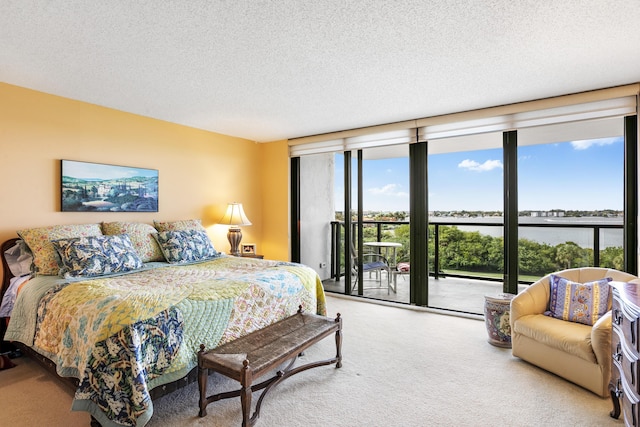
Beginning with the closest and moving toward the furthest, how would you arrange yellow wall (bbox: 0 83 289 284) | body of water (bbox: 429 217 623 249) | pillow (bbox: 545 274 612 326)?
pillow (bbox: 545 274 612 326), yellow wall (bbox: 0 83 289 284), body of water (bbox: 429 217 623 249)

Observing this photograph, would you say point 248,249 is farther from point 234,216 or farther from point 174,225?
point 174,225

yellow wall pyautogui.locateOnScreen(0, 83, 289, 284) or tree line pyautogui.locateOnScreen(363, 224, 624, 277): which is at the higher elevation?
yellow wall pyautogui.locateOnScreen(0, 83, 289, 284)

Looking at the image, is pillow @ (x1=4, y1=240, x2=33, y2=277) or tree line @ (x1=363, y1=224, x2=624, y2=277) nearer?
pillow @ (x1=4, y1=240, x2=33, y2=277)

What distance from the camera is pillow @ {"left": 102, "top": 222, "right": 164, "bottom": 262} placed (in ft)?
10.8

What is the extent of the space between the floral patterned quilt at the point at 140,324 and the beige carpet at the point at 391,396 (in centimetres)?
32

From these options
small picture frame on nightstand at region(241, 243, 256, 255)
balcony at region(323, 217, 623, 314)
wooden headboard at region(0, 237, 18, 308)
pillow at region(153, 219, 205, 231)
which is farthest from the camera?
small picture frame on nightstand at region(241, 243, 256, 255)

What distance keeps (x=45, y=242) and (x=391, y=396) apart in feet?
10.0

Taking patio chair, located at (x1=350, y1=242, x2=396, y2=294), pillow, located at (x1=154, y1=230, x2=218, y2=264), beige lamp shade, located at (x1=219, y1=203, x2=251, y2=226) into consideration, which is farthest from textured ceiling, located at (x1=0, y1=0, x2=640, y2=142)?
patio chair, located at (x1=350, y1=242, x2=396, y2=294)

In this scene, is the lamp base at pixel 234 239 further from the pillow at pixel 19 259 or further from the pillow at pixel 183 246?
the pillow at pixel 19 259

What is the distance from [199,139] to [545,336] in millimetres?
4434

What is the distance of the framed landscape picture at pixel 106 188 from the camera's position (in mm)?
3262

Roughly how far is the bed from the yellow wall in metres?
0.47

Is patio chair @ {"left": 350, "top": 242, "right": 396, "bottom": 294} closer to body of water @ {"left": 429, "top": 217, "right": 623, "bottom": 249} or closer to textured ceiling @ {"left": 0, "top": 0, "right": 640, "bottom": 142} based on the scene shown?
body of water @ {"left": 429, "top": 217, "right": 623, "bottom": 249}

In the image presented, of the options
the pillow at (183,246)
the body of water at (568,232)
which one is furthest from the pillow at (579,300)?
the pillow at (183,246)
